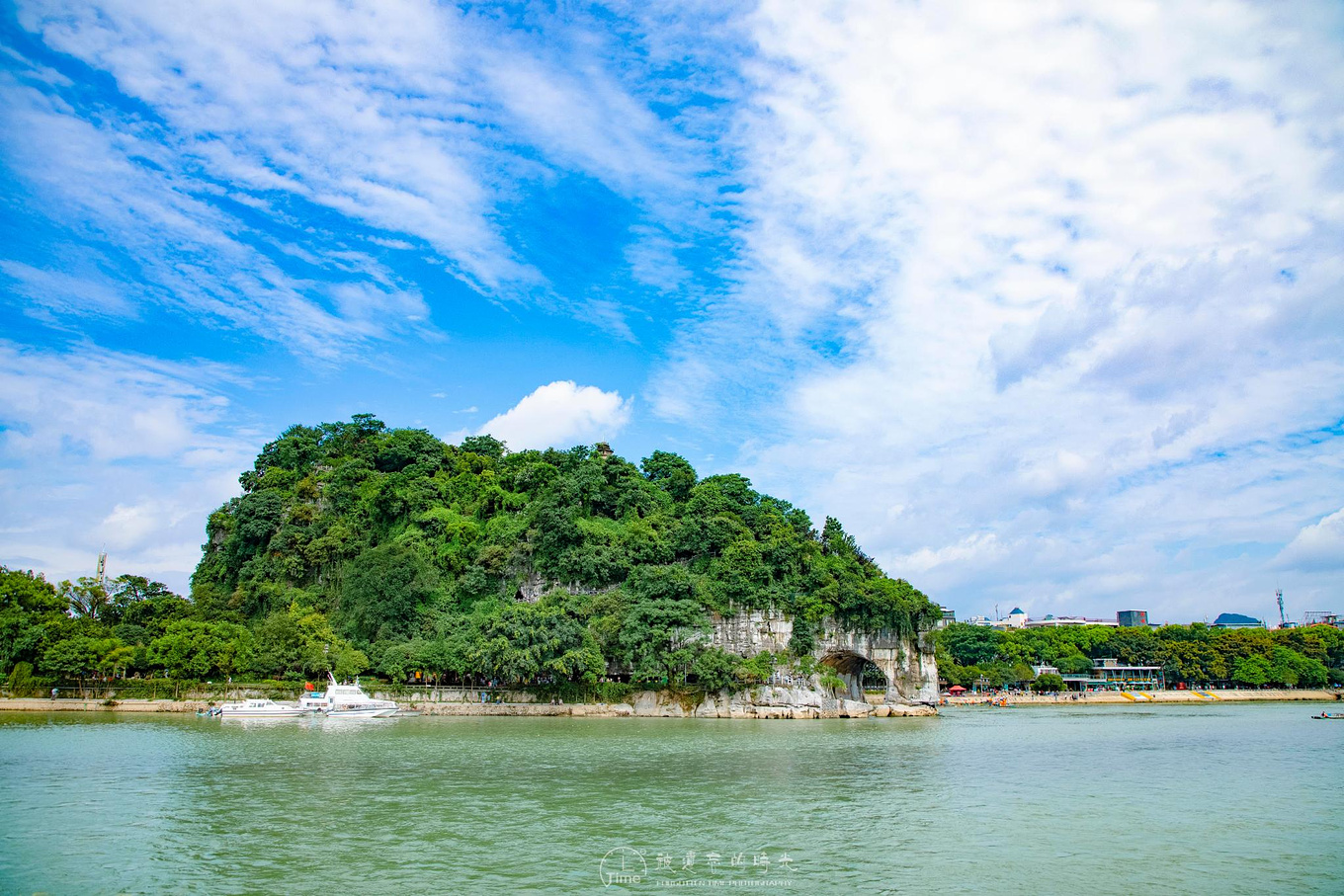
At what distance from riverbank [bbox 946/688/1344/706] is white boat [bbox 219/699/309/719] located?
186ft

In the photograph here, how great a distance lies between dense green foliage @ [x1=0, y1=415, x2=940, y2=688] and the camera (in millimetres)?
47000

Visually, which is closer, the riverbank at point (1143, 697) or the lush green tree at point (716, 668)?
the lush green tree at point (716, 668)

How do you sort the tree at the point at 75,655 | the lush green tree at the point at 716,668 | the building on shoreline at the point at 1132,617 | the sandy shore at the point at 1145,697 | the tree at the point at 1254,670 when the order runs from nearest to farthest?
the tree at the point at 75,655
the lush green tree at the point at 716,668
the sandy shore at the point at 1145,697
the tree at the point at 1254,670
the building on shoreline at the point at 1132,617

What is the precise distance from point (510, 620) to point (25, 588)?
88.0 ft

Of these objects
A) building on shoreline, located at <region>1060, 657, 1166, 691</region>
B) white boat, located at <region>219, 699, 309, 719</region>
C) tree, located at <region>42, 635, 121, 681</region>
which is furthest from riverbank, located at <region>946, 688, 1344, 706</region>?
tree, located at <region>42, 635, 121, 681</region>

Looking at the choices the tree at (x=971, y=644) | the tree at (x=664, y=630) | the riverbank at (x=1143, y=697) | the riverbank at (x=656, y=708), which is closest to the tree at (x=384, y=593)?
the riverbank at (x=656, y=708)

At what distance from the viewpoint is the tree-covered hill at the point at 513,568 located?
4878cm

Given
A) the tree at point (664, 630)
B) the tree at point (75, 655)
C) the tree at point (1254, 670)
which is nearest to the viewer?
the tree at point (75, 655)

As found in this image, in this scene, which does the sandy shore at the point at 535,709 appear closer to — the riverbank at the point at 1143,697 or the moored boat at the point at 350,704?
the moored boat at the point at 350,704

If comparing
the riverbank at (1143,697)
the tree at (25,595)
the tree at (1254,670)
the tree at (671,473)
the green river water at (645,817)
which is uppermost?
the tree at (671,473)

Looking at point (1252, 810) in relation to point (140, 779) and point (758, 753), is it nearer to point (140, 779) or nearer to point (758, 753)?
point (758, 753)

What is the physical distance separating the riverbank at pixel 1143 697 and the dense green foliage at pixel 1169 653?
6.90ft

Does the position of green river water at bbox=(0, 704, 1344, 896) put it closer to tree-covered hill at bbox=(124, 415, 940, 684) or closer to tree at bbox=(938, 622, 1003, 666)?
tree-covered hill at bbox=(124, 415, 940, 684)

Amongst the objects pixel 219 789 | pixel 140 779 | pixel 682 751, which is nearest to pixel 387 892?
pixel 219 789
